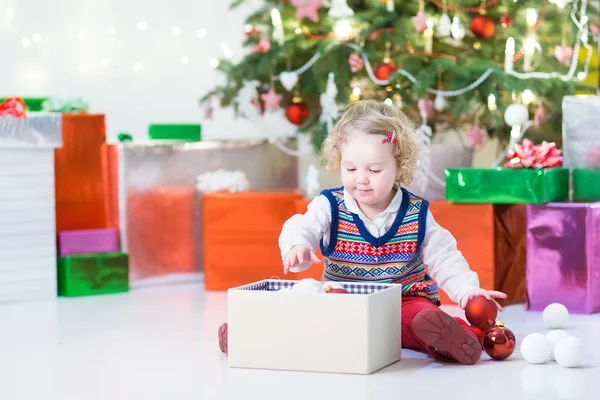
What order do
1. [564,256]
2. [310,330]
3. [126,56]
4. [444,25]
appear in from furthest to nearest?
[126,56] < [444,25] < [564,256] < [310,330]

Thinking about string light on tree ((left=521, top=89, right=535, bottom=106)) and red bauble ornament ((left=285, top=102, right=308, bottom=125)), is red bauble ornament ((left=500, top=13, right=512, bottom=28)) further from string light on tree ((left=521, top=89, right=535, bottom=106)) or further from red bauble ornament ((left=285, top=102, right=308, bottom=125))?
red bauble ornament ((left=285, top=102, right=308, bottom=125))

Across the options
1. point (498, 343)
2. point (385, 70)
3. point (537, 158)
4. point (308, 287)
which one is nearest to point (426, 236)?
point (498, 343)

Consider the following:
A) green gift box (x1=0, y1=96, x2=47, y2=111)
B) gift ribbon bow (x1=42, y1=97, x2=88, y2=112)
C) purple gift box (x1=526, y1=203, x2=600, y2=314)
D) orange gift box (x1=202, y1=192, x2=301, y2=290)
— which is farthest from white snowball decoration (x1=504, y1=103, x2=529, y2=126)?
green gift box (x1=0, y1=96, x2=47, y2=111)

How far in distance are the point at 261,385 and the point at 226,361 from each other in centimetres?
27

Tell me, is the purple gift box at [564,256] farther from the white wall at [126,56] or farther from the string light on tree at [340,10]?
the white wall at [126,56]

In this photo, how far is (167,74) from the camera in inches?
165

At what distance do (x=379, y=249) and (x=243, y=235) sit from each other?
3.88 feet

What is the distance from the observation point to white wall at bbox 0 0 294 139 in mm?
3906

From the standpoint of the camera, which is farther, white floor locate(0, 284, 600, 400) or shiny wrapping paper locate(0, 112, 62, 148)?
shiny wrapping paper locate(0, 112, 62, 148)

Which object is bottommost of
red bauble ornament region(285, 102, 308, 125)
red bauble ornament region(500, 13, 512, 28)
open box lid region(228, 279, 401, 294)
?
open box lid region(228, 279, 401, 294)

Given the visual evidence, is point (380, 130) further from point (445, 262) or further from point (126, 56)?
point (126, 56)

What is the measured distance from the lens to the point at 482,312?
2152 millimetres

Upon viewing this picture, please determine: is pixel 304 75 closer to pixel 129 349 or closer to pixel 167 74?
pixel 167 74

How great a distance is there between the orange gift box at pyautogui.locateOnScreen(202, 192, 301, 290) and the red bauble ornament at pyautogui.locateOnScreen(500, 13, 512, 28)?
3.09ft
